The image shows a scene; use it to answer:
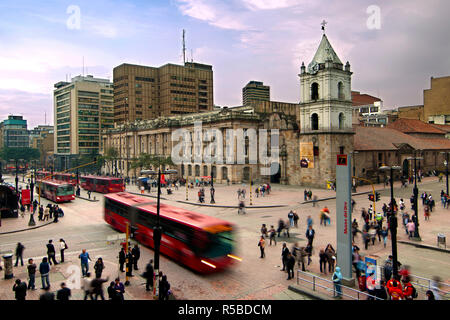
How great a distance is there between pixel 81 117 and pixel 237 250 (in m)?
125

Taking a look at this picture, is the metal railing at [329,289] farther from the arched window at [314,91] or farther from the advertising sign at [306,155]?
the arched window at [314,91]

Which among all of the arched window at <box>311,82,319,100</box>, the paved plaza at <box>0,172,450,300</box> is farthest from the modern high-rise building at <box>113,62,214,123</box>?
the paved plaza at <box>0,172,450,300</box>

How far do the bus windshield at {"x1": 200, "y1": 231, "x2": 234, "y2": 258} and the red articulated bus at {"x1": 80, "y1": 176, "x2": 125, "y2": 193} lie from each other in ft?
118

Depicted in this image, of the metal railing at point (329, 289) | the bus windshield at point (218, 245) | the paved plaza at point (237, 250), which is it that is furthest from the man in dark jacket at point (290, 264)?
the bus windshield at point (218, 245)

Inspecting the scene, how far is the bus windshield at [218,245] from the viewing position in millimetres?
15656

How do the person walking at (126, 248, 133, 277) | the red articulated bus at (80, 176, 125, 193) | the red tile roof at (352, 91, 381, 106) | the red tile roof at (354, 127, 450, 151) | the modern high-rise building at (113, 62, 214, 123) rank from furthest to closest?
the red tile roof at (352, 91, 381, 106)
the modern high-rise building at (113, 62, 214, 123)
the red tile roof at (354, 127, 450, 151)
the red articulated bus at (80, 176, 125, 193)
the person walking at (126, 248, 133, 277)

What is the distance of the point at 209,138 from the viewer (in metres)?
66.8

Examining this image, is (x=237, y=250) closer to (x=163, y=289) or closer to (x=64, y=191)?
(x=163, y=289)

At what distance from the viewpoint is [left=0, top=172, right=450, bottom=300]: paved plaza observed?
14.9 meters

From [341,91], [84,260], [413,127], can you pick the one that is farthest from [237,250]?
[413,127]

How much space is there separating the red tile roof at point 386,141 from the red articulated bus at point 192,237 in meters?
44.3

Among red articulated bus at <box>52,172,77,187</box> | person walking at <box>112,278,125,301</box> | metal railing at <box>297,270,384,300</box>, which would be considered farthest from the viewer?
red articulated bus at <box>52,172,77,187</box>

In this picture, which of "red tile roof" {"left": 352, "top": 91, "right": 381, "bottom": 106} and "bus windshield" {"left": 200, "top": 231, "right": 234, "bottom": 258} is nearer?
"bus windshield" {"left": 200, "top": 231, "right": 234, "bottom": 258}

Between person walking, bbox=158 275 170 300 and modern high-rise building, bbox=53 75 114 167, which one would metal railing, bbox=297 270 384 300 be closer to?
person walking, bbox=158 275 170 300
